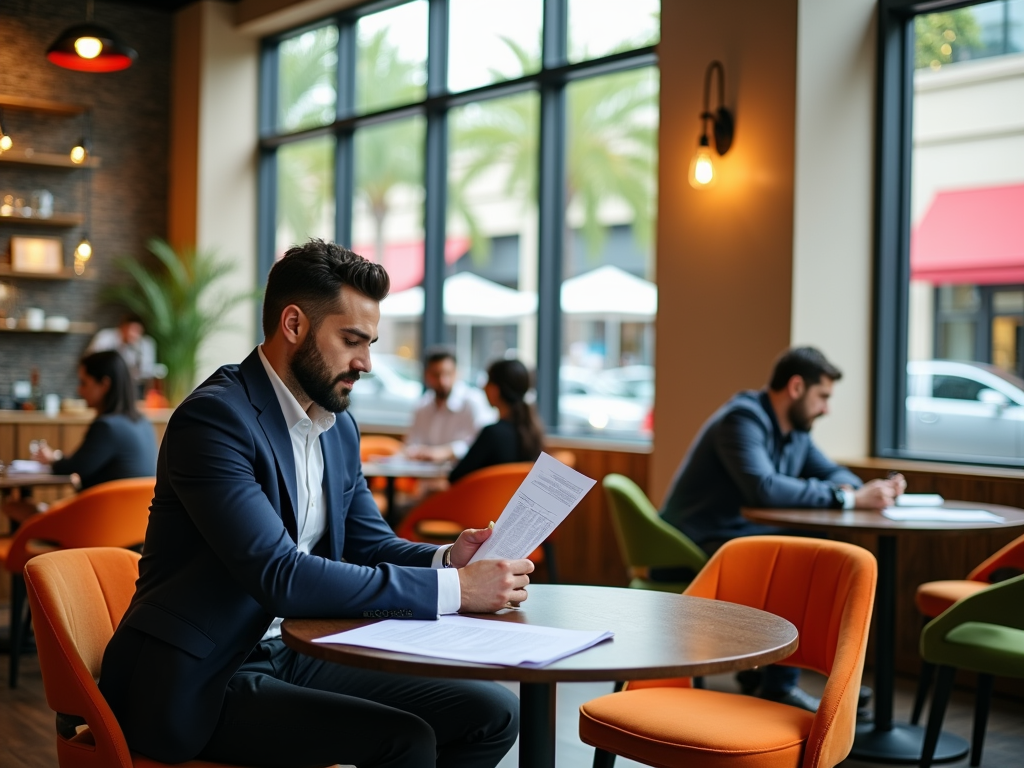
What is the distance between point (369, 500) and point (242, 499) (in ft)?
1.72

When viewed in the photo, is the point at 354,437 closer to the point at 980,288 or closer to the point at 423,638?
the point at 423,638

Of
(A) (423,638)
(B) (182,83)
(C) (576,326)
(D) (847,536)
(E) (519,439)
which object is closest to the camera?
(A) (423,638)

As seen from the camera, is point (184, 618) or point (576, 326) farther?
point (576, 326)

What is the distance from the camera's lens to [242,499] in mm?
1979

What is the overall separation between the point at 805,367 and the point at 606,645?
265 centimetres

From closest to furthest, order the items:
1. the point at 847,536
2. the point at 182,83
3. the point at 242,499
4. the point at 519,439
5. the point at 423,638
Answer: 1. the point at 423,638
2. the point at 242,499
3. the point at 847,536
4. the point at 519,439
5. the point at 182,83

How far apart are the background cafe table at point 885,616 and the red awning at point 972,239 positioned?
1.43 meters

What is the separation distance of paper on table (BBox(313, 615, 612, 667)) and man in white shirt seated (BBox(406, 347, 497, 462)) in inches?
175

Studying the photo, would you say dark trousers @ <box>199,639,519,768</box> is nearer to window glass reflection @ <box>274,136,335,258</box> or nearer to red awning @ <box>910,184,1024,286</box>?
red awning @ <box>910,184,1024,286</box>

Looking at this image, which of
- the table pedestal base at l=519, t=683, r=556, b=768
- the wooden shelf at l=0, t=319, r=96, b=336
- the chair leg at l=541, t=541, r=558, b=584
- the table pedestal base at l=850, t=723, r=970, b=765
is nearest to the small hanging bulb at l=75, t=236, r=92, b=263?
the wooden shelf at l=0, t=319, r=96, b=336

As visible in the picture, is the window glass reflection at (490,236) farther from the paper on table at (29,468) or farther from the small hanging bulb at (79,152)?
the paper on table at (29,468)

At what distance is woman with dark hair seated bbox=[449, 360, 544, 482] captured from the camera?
539 cm

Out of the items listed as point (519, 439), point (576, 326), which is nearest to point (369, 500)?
point (519, 439)

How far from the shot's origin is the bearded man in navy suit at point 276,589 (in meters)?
1.97
